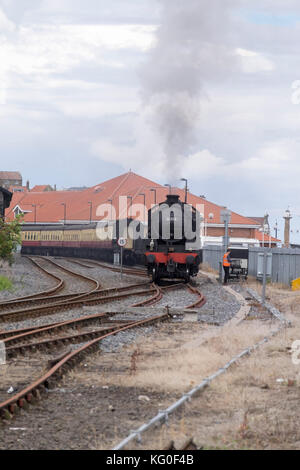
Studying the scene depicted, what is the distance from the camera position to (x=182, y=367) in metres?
9.27

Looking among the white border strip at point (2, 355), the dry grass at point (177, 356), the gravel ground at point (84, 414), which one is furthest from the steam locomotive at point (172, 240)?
the white border strip at point (2, 355)

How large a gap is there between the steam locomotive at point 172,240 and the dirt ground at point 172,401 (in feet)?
48.9

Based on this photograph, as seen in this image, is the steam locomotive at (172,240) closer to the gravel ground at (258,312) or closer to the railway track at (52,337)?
the gravel ground at (258,312)

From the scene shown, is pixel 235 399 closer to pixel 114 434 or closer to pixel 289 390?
pixel 289 390

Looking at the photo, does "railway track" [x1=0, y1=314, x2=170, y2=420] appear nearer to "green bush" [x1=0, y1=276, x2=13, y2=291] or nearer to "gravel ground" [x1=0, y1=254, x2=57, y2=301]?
"gravel ground" [x1=0, y1=254, x2=57, y2=301]

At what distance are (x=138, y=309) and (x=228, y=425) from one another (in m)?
10.3

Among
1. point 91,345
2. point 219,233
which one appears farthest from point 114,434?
point 219,233

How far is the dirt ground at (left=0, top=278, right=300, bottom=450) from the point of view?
19.5 feet

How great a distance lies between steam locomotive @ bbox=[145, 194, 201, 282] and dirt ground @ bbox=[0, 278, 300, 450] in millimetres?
14916

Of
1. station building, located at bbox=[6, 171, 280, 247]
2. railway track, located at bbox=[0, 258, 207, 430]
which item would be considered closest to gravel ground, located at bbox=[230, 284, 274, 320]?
railway track, located at bbox=[0, 258, 207, 430]

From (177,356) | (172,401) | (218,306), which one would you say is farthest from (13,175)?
(172,401)

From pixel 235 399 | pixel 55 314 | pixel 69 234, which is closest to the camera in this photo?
pixel 235 399

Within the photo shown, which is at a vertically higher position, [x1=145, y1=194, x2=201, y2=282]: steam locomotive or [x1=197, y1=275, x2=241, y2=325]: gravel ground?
[x1=145, y1=194, x2=201, y2=282]: steam locomotive
